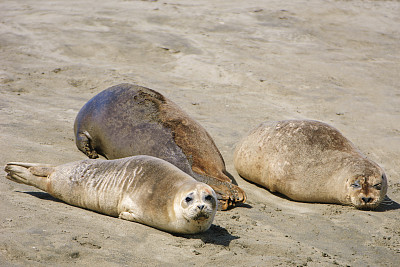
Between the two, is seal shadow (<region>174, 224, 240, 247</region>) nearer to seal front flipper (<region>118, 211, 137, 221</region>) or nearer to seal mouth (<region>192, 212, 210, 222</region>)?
seal mouth (<region>192, 212, 210, 222</region>)

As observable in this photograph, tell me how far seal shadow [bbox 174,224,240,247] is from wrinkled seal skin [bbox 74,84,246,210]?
25.8 inches

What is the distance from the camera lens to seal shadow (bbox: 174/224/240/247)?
3.78 m

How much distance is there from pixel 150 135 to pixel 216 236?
6.06 feet

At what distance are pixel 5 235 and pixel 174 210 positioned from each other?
1115 mm

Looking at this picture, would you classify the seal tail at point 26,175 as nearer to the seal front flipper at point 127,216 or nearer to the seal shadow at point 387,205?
the seal front flipper at point 127,216

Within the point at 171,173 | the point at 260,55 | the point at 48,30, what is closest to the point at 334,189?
the point at 171,173

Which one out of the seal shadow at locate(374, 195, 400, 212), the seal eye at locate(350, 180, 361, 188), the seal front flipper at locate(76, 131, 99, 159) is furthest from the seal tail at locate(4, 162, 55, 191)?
the seal shadow at locate(374, 195, 400, 212)

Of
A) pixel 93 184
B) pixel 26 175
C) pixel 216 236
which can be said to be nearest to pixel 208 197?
pixel 216 236

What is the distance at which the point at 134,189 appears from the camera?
13.8 ft

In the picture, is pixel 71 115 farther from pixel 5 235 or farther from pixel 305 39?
pixel 305 39

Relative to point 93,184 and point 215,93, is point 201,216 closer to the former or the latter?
point 93,184

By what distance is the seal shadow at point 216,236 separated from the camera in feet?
12.4

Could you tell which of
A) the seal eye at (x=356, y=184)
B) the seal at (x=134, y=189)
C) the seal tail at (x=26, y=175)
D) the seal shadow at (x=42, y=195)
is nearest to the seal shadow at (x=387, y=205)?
the seal eye at (x=356, y=184)

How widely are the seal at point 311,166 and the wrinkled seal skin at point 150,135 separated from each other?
47 centimetres
